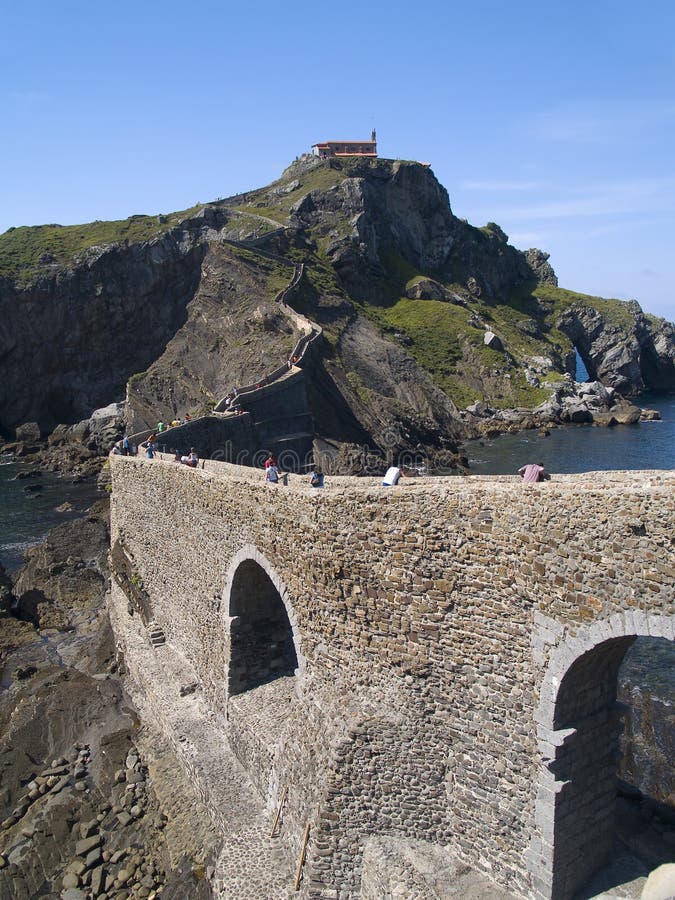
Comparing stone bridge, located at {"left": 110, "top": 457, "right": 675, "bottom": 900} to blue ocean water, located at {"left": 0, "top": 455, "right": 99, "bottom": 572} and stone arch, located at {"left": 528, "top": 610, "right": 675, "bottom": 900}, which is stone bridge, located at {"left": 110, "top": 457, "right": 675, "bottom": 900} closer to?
stone arch, located at {"left": 528, "top": 610, "right": 675, "bottom": 900}

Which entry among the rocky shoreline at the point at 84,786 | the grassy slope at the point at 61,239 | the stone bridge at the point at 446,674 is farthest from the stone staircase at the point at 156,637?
the grassy slope at the point at 61,239

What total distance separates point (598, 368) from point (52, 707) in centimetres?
9701

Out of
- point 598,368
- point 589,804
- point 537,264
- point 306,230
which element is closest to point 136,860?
point 589,804

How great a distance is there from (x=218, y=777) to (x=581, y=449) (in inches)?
1946

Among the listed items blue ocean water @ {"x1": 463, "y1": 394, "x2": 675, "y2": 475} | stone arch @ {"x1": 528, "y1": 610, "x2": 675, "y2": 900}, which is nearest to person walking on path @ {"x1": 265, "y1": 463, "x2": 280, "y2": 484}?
stone arch @ {"x1": 528, "y1": 610, "x2": 675, "y2": 900}

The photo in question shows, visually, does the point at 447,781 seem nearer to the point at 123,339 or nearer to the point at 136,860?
the point at 136,860

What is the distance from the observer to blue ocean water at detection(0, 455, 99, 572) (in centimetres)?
4197

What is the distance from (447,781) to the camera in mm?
11664

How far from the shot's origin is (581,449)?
5941 centimetres

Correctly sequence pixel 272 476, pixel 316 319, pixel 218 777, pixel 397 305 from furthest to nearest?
pixel 397 305
pixel 316 319
pixel 218 777
pixel 272 476

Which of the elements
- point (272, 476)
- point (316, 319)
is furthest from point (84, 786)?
point (316, 319)

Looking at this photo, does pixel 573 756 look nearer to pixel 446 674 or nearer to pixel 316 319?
pixel 446 674

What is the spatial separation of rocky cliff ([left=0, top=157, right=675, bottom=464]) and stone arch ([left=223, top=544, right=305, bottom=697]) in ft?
92.3

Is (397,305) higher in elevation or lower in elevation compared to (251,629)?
higher
